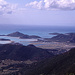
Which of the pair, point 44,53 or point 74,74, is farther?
point 44,53

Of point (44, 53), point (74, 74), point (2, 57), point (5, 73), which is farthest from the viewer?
point (44, 53)

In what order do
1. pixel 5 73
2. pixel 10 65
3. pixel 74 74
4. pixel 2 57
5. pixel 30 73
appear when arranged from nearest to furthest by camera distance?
pixel 74 74 < pixel 30 73 < pixel 5 73 < pixel 10 65 < pixel 2 57

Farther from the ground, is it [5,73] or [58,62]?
[58,62]

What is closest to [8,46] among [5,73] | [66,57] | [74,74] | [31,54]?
[31,54]

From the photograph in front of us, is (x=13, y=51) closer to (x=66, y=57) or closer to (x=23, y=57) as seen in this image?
(x=23, y=57)

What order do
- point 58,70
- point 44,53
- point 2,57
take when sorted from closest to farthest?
point 58,70 < point 2,57 < point 44,53

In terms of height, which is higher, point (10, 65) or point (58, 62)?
point (58, 62)

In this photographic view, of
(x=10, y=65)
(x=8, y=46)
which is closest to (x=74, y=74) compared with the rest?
(x=10, y=65)

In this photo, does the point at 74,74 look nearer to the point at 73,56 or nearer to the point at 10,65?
the point at 73,56

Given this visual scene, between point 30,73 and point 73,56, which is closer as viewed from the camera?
point 30,73
